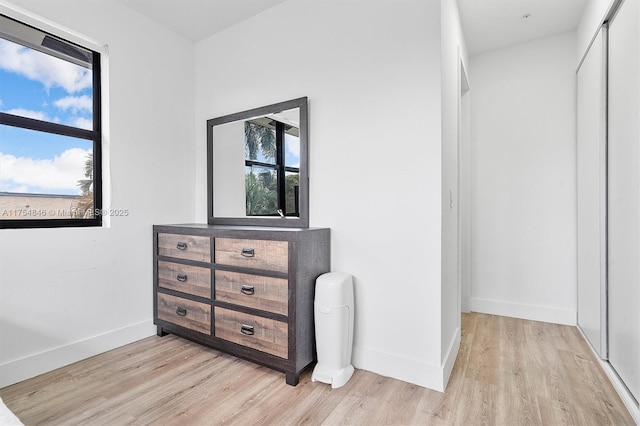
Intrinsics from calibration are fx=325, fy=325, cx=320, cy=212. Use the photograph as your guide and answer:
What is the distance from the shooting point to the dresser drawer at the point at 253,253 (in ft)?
6.24

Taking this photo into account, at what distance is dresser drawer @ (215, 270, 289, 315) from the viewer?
190cm

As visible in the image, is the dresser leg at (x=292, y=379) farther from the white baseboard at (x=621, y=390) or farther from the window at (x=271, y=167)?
the white baseboard at (x=621, y=390)

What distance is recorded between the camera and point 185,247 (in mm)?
2385

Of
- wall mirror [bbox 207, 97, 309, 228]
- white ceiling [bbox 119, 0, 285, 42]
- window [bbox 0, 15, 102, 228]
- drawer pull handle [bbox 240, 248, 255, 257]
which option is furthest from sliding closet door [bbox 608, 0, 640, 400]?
window [bbox 0, 15, 102, 228]

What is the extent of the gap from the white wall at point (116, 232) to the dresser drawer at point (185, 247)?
7.4 inches

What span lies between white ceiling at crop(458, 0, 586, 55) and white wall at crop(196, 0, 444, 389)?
100 centimetres

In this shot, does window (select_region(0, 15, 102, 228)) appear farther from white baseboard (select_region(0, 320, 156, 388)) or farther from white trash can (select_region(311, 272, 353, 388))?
white trash can (select_region(311, 272, 353, 388))

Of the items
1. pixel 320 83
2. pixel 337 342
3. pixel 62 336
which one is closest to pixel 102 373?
pixel 62 336

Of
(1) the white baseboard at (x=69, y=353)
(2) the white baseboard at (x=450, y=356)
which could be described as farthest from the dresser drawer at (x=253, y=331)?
(2) the white baseboard at (x=450, y=356)

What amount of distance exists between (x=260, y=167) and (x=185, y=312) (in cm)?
120

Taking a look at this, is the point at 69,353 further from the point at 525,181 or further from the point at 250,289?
the point at 525,181

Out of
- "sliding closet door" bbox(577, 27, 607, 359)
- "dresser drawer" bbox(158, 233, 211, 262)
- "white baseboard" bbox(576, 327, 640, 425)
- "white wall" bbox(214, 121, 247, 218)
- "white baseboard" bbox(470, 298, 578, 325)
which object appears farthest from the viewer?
"white baseboard" bbox(470, 298, 578, 325)

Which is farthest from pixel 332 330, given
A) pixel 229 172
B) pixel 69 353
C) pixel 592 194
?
pixel 592 194

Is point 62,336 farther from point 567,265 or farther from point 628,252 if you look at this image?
point 567,265
